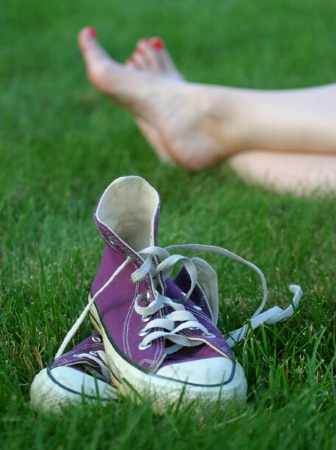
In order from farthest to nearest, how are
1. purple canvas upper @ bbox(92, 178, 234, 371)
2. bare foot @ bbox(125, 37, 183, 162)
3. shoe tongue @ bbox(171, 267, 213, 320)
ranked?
1. bare foot @ bbox(125, 37, 183, 162)
2. shoe tongue @ bbox(171, 267, 213, 320)
3. purple canvas upper @ bbox(92, 178, 234, 371)

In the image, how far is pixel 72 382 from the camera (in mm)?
1245

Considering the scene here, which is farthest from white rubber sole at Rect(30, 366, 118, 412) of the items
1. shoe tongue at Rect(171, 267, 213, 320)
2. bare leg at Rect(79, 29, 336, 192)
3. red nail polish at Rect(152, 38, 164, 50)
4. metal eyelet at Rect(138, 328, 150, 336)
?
red nail polish at Rect(152, 38, 164, 50)

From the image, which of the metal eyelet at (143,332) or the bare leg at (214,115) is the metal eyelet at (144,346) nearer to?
the metal eyelet at (143,332)

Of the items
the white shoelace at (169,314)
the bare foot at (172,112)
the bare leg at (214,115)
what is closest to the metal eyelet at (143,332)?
the white shoelace at (169,314)

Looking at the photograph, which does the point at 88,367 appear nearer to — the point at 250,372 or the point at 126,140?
the point at 250,372

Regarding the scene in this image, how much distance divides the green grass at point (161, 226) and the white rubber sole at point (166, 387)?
27 millimetres

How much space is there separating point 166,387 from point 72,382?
16cm

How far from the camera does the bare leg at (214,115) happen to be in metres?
2.34

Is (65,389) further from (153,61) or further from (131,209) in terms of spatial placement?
(153,61)

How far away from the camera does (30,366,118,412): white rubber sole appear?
3.99ft

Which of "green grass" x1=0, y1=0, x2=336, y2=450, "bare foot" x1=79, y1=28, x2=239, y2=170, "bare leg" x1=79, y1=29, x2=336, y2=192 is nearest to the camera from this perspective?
"green grass" x1=0, y1=0, x2=336, y2=450

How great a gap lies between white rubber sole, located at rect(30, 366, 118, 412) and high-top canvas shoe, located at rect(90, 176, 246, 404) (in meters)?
0.04

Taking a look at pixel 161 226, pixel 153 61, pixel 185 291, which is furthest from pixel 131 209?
pixel 153 61

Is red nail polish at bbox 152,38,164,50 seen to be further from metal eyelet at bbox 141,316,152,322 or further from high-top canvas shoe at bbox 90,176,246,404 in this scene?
metal eyelet at bbox 141,316,152,322
